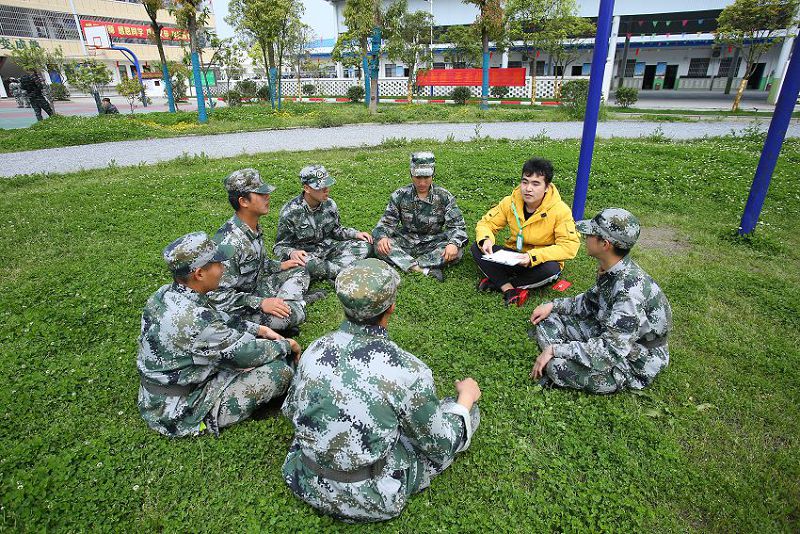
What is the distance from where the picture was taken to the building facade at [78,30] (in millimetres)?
40719

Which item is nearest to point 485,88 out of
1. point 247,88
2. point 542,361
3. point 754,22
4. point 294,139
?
point 294,139

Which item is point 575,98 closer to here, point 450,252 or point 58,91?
point 450,252

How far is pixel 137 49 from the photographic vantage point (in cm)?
5000

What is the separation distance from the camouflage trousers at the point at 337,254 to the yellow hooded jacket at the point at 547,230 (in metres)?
1.52

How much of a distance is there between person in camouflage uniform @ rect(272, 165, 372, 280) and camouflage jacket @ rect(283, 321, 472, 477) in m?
3.10

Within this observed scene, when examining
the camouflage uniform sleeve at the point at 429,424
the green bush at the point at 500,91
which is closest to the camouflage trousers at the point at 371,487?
the camouflage uniform sleeve at the point at 429,424

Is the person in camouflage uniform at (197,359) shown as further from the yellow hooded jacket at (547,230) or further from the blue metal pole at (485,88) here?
the blue metal pole at (485,88)

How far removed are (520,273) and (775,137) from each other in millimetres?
3997

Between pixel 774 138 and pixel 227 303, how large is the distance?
22.9 feet

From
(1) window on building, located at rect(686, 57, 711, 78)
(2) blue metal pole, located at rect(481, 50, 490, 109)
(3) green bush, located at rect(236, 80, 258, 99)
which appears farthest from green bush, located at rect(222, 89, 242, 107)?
(1) window on building, located at rect(686, 57, 711, 78)

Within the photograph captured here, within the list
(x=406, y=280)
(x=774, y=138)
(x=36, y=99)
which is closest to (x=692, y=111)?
(x=774, y=138)

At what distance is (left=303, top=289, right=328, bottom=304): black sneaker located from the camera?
5.16 meters

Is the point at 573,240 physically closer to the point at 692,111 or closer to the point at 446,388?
the point at 446,388

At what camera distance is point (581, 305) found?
3982mm
